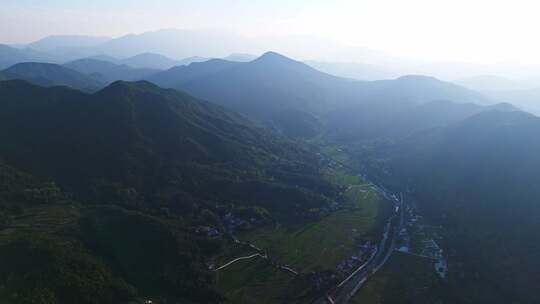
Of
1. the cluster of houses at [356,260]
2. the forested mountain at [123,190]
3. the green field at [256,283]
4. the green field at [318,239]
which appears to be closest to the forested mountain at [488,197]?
the cluster of houses at [356,260]

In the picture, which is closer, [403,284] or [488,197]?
[403,284]

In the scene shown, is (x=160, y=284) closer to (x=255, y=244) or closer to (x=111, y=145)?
(x=255, y=244)

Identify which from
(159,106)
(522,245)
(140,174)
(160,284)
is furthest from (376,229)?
(159,106)

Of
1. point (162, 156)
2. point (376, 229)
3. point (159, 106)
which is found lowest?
point (376, 229)

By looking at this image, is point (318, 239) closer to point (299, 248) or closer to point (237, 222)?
point (299, 248)

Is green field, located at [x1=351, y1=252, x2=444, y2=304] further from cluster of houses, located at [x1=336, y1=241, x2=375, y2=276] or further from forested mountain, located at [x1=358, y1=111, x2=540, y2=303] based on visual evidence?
forested mountain, located at [x1=358, y1=111, x2=540, y2=303]

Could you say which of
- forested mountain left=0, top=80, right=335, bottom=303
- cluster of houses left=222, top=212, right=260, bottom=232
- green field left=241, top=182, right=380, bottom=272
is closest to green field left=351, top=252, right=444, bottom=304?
green field left=241, top=182, right=380, bottom=272

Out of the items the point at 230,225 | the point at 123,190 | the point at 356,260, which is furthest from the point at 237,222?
the point at 123,190
